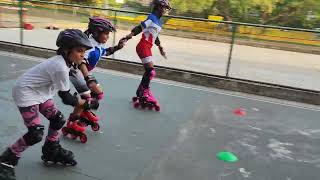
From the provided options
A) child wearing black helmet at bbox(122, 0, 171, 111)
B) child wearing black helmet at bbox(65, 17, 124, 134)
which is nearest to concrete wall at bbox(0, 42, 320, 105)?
child wearing black helmet at bbox(122, 0, 171, 111)

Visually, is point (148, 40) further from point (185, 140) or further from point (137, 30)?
point (185, 140)

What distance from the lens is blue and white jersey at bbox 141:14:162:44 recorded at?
6684 millimetres

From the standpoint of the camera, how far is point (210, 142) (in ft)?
18.5

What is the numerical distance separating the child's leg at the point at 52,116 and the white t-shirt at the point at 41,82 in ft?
0.30

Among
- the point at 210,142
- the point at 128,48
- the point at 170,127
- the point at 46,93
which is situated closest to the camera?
the point at 46,93

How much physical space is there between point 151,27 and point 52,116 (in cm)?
308

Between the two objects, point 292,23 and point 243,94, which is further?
point 292,23

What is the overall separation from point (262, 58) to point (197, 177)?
18.7 ft

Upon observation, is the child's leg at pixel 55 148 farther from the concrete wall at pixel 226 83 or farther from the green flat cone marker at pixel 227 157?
the concrete wall at pixel 226 83

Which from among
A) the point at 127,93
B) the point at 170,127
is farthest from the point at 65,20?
the point at 170,127

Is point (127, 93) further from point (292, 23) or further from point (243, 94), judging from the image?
point (292, 23)

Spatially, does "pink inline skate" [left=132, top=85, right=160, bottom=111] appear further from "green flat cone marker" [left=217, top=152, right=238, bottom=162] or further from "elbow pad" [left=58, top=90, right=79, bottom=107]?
"elbow pad" [left=58, top=90, right=79, bottom=107]

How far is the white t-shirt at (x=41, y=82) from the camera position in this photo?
375cm

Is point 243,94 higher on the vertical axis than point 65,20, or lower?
lower
